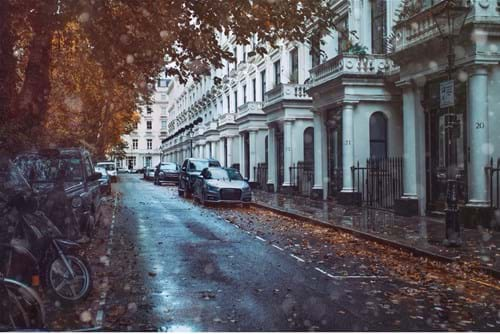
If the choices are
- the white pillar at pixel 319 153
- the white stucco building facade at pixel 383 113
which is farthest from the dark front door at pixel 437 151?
the white pillar at pixel 319 153

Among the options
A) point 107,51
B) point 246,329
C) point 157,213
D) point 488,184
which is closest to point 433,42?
point 488,184

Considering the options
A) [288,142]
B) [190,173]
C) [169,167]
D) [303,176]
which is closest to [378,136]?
[303,176]

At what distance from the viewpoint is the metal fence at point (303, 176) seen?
96.8 ft

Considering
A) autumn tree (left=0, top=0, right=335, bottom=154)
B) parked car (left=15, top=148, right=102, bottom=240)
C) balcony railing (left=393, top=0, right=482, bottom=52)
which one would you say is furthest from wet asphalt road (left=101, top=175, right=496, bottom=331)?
balcony railing (left=393, top=0, right=482, bottom=52)

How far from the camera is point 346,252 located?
1198cm

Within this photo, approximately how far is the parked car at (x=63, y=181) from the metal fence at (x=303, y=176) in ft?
55.7

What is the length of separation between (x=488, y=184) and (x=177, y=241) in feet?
27.0

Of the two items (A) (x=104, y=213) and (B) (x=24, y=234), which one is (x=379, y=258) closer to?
(B) (x=24, y=234)

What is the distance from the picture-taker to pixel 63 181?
429 inches

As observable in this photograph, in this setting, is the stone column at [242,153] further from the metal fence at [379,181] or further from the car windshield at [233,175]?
the metal fence at [379,181]

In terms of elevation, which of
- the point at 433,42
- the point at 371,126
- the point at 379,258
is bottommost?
the point at 379,258

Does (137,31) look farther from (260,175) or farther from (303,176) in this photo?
(260,175)

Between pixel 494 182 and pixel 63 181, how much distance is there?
10832 mm

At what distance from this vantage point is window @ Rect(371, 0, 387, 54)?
23.4m
